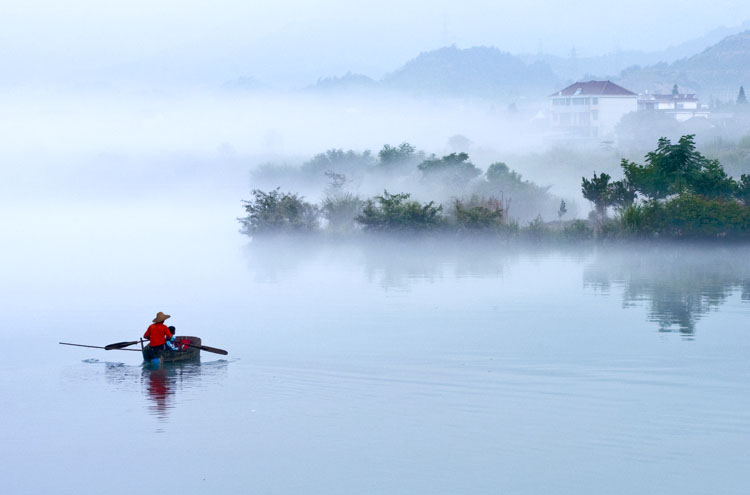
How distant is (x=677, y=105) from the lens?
154m

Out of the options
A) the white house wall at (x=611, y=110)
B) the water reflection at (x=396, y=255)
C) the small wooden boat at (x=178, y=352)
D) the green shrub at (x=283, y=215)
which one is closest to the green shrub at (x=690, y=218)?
the water reflection at (x=396, y=255)

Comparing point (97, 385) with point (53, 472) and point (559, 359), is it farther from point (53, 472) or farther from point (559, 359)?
point (559, 359)

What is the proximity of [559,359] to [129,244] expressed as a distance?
42.3 m

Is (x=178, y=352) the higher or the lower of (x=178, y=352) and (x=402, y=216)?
Answer: the lower

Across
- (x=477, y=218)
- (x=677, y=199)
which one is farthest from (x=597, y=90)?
(x=677, y=199)

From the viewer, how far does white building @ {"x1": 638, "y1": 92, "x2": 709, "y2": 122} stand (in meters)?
148

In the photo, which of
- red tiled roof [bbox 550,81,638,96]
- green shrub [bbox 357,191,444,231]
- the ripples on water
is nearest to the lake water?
the ripples on water

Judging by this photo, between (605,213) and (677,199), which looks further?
(605,213)

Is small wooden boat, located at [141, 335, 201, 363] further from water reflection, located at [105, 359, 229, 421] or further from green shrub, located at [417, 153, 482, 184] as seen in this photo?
green shrub, located at [417, 153, 482, 184]

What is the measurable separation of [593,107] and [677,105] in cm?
2739

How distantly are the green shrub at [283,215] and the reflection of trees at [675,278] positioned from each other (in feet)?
49.0

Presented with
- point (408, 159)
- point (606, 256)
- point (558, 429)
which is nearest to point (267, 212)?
point (606, 256)

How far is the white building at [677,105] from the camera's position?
147750mm

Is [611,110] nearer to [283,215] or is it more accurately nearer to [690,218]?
[283,215]
